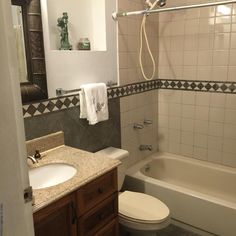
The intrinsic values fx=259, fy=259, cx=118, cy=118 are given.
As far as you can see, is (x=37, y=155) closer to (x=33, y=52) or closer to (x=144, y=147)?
(x=33, y=52)

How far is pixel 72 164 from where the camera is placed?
1.53 m

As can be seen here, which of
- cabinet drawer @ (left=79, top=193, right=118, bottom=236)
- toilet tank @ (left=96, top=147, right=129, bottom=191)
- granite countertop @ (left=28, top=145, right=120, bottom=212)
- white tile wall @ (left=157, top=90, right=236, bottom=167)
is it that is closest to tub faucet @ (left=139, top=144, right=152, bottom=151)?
white tile wall @ (left=157, top=90, right=236, bottom=167)

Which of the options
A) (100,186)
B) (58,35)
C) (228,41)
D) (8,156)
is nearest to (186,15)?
(228,41)

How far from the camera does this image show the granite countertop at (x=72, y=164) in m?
1.18

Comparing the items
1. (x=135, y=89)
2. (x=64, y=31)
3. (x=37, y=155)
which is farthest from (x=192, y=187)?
(x=64, y=31)

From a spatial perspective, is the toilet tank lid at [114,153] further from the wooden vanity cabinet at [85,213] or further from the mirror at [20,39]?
the mirror at [20,39]

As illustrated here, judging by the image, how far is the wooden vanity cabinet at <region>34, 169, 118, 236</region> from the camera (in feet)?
3.90

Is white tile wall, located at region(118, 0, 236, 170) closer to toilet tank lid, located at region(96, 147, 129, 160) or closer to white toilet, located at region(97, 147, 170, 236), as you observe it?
toilet tank lid, located at region(96, 147, 129, 160)

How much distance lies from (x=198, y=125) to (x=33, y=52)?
71.7 inches

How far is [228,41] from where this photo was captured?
2350 mm

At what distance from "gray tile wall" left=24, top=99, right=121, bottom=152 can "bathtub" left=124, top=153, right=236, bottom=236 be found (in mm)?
459

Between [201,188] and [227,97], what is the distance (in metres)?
0.97

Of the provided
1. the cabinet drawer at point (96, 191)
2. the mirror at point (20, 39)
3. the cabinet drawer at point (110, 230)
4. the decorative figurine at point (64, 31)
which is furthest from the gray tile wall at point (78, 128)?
the cabinet drawer at point (110, 230)

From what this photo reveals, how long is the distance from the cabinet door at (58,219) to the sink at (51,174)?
0.26 meters
